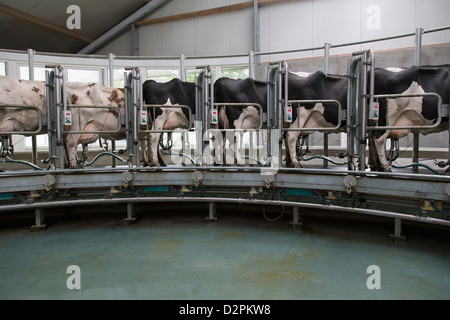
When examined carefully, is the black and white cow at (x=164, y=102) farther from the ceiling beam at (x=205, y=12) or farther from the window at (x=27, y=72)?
the ceiling beam at (x=205, y=12)

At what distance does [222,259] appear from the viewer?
252 centimetres

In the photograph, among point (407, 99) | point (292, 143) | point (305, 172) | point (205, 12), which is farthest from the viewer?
point (205, 12)

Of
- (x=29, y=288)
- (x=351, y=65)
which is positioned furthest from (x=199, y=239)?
(x=351, y=65)

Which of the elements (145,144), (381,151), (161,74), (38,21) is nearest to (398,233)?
(381,151)

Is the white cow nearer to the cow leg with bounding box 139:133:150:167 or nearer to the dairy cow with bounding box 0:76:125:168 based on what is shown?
the cow leg with bounding box 139:133:150:167

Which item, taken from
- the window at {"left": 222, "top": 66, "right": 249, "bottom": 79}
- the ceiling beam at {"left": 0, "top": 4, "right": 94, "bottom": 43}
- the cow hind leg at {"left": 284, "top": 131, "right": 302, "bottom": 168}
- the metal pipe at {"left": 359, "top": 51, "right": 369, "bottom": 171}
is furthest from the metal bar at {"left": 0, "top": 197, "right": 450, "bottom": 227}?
the ceiling beam at {"left": 0, "top": 4, "right": 94, "bottom": 43}

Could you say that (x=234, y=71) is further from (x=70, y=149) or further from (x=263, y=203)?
(x=263, y=203)

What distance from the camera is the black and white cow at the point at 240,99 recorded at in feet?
12.7

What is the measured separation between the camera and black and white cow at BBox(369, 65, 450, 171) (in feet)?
10.4

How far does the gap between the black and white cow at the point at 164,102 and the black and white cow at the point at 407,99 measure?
7.47 feet

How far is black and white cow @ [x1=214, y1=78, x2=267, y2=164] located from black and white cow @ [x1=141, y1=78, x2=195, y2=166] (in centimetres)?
42

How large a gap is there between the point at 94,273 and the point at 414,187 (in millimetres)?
2671

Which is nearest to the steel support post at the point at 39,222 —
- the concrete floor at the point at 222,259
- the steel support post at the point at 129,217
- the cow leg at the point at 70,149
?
the concrete floor at the point at 222,259

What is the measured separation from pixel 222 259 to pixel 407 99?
2.59 metres
